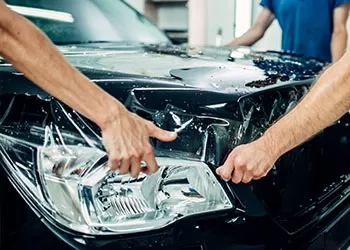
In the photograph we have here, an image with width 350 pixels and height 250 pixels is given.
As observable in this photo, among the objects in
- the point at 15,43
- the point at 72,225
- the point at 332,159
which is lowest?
the point at 332,159

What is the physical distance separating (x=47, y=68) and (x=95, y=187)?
267 millimetres

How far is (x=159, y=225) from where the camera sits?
3.50 ft

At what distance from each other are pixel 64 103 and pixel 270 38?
340 cm

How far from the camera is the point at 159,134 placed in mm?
1038

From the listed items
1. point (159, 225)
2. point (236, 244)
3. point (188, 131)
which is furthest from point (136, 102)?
point (236, 244)

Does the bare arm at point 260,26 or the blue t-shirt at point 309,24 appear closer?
the blue t-shirt at point 309,24

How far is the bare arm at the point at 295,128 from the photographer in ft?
3.49

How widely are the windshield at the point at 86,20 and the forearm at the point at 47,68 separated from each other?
99 cm

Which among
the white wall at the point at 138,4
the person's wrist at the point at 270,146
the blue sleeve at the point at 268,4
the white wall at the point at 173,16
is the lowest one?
the white wall at the point at 173,16

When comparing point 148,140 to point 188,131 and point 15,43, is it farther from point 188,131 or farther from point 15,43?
point 15,43

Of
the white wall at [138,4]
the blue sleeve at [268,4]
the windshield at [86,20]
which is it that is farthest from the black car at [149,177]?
the white wall at [138,4]

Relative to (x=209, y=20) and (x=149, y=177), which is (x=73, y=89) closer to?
(x=149, y=177)

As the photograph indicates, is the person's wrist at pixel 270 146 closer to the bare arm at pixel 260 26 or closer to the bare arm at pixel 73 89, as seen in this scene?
the bare arm at pixel 73 89

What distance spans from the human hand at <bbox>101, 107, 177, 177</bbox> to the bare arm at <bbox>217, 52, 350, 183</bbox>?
0.17 metres
